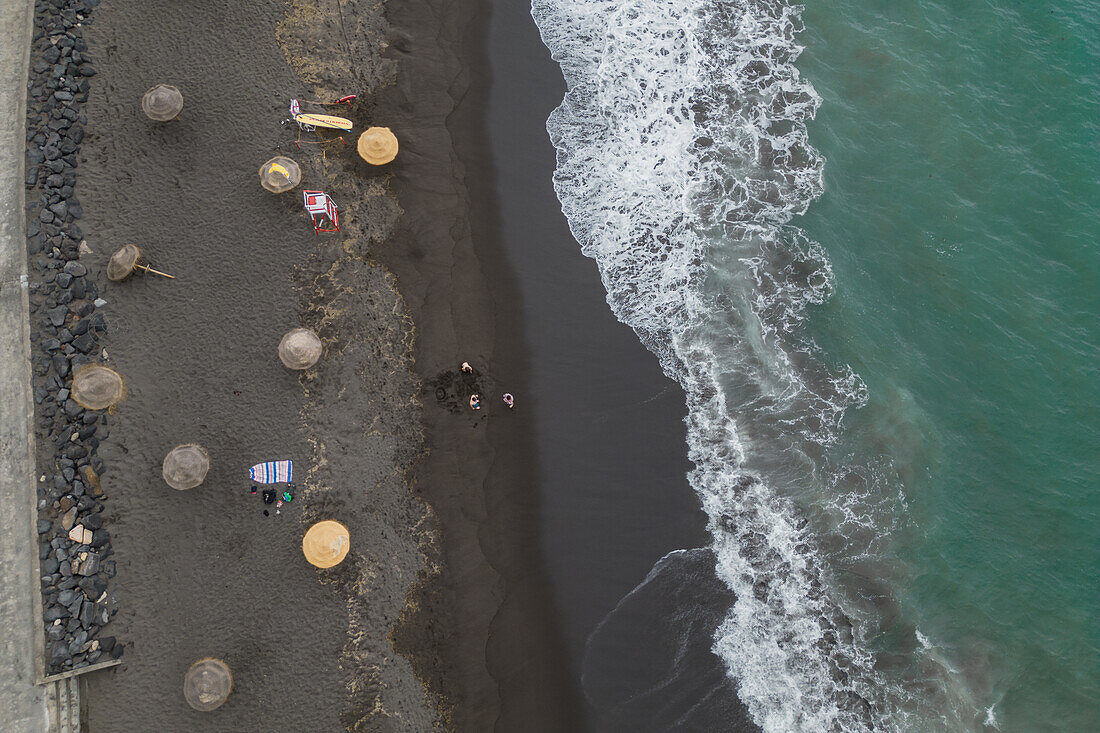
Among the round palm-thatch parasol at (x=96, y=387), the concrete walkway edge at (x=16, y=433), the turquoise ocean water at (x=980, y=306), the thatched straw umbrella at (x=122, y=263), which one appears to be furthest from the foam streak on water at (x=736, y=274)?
the concrete walkway edge at (x=16, y=433)

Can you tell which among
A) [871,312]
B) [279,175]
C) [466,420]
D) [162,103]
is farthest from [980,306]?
[162,103]

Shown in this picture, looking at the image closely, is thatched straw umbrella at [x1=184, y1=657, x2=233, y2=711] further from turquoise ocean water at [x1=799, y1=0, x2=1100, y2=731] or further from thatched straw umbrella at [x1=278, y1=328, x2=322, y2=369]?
turquoise ocean water at [x1=799, y1=0, x2=1100, y2=731]

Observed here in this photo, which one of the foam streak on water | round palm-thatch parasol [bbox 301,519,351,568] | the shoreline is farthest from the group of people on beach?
round palm-thatch parasol [bbox 301,519,351,568]

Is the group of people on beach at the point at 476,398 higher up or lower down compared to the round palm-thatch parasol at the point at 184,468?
higher up

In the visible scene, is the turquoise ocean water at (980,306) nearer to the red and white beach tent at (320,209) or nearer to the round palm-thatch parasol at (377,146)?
the round palm-thatch parasol at (377,146)

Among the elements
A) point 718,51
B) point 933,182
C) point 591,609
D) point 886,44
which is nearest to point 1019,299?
point 933,182

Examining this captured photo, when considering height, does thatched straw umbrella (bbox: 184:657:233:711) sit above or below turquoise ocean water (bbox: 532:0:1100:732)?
below
